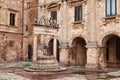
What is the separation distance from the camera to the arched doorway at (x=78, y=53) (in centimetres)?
1975

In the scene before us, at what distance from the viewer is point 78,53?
66.9ft

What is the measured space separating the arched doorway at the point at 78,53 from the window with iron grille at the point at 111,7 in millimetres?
4395

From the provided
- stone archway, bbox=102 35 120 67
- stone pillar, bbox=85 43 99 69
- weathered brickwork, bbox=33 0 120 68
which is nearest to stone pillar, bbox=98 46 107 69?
weathered brickwork, bbox=33 0 120 68

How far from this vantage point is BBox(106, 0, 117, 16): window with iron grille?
53.7 ft

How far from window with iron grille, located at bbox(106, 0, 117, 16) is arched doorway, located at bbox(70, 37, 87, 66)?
14.4 feet

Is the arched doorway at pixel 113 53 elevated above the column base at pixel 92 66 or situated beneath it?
elevated above

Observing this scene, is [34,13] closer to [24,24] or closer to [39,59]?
[24,24]

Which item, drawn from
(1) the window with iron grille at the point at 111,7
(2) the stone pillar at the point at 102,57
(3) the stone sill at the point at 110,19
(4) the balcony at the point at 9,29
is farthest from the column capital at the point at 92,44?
(4) the balcony at the point at 9,29

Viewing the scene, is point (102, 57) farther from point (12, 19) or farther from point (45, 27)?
point (12, 19)

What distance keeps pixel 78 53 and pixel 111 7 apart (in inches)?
242

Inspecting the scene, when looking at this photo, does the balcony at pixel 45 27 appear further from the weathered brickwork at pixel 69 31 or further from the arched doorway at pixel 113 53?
the arched doorway at pixel 113 53

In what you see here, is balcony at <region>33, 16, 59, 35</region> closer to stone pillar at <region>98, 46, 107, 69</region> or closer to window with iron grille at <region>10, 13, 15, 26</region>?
stone pillar at <region>98, 46, 107, 69</region>

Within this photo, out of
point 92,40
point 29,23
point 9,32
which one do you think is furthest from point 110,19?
point 9,32

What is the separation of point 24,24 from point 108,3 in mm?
13280
